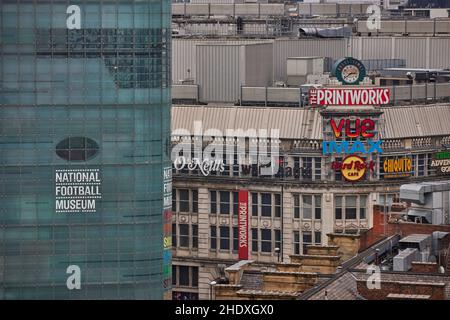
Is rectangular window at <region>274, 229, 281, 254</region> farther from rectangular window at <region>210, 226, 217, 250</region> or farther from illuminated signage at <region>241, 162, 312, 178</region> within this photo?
rectangular window at <region>210, 226, 217, 250</region>

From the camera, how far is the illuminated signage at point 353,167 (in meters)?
187

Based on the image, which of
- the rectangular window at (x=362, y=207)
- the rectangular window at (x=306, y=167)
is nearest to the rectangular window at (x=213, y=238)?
the rectangular window at (x=306, y=167)

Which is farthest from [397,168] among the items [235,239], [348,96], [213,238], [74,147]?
[74,147]

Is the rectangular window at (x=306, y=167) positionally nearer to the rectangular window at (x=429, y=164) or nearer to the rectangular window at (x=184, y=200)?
the rectangular window at (x=184, y=200)

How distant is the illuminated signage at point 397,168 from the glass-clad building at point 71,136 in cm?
4657

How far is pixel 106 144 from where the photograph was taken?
145 metres

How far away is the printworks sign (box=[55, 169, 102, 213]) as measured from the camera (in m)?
144

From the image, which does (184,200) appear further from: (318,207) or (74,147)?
(74,147)

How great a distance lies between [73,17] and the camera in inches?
5645

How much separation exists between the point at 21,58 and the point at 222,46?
→ 188ft

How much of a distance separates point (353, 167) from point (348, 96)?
649 cm

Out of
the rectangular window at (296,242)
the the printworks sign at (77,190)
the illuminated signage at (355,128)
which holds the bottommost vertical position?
the rectangular window at (296,242)

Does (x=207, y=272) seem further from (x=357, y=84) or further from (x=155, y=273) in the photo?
(x=155, y=273)
